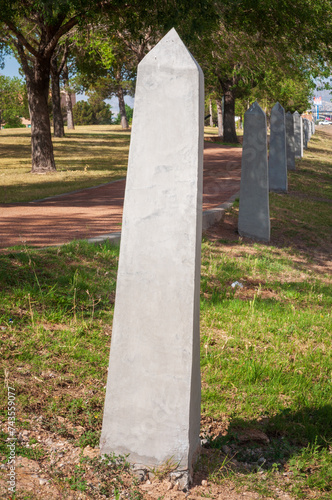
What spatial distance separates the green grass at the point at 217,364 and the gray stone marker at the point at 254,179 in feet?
7.86

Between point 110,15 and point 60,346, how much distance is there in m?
11.9

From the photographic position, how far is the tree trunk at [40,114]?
16781mm

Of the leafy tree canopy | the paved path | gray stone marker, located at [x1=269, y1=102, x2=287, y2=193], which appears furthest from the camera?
the leafy tree canopy

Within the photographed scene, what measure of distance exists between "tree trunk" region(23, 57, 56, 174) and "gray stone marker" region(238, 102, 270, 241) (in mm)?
9770

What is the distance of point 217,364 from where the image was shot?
422 centimetres

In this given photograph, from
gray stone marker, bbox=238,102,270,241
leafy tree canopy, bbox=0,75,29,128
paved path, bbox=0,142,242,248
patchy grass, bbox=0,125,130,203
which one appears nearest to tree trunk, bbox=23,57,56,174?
patchy grass, bbox=0,125,130,203

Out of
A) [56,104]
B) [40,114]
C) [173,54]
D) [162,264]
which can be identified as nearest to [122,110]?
[56,104]

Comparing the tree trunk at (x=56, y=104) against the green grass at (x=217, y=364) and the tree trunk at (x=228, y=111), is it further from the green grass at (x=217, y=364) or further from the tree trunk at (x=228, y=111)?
the green grass at (x=217, y=364)

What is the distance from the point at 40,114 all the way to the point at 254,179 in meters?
10.4

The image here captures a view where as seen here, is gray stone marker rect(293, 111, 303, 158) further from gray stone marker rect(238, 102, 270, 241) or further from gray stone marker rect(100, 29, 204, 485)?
gray stone marker rect(100, 29, 204, 485)

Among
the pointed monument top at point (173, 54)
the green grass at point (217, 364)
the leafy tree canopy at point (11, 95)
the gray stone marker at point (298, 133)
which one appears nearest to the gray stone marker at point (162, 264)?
the pointed monument top at point (173, 54)

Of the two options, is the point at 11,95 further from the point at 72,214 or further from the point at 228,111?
the point at 72,214

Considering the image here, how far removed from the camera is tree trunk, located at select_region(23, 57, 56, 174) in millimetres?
16781

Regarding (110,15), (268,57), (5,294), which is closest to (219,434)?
(5,294)
